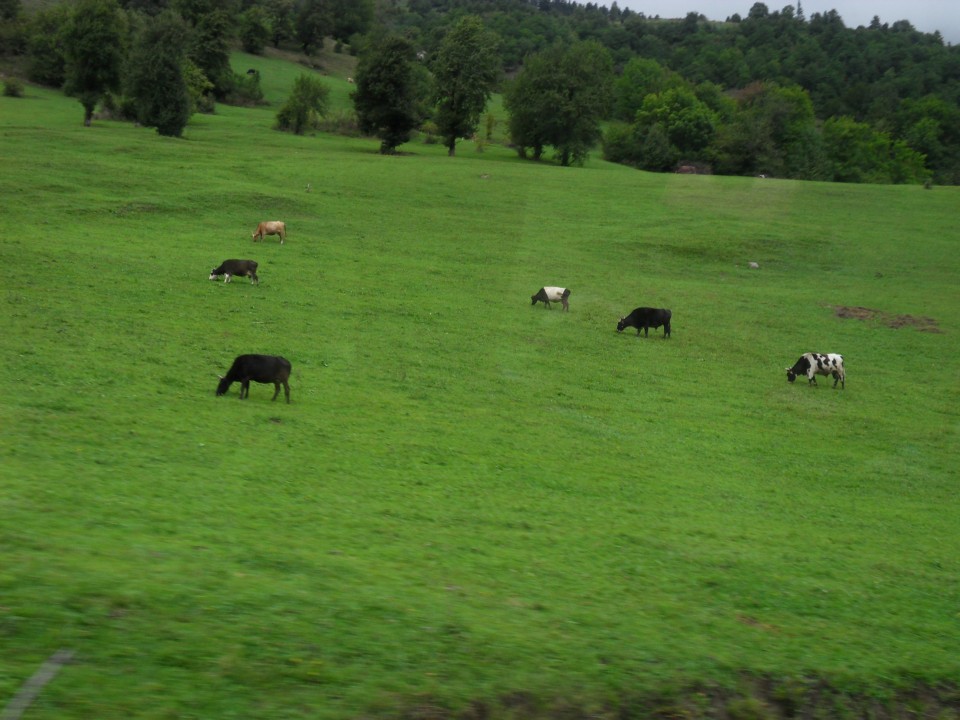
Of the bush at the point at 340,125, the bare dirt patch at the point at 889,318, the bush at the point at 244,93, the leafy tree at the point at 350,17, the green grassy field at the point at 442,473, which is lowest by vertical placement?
the green grassy field at the point at 442,473

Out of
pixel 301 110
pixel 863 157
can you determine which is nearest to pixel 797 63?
pixel 863 157

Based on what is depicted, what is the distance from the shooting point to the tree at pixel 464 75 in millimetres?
71500

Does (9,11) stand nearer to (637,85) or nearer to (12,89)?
(12,89)

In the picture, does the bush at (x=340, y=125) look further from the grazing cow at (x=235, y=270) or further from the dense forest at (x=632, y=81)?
the grazing cow at (x=235, y=270)

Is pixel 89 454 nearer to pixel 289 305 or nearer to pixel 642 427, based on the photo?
pixel 642 427

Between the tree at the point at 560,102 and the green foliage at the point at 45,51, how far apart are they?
3887 centimetres

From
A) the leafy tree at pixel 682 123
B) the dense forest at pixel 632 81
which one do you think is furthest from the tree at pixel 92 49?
the leafy tree at pixel 682 123

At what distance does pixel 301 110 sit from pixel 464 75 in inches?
553

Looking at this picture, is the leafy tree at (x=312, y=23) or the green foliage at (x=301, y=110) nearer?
the green foliage at (x=301, y=110)

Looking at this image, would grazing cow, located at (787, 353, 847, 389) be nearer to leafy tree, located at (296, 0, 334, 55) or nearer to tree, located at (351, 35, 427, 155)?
tree, located at (351, 35, 427, 155)

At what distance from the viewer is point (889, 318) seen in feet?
125

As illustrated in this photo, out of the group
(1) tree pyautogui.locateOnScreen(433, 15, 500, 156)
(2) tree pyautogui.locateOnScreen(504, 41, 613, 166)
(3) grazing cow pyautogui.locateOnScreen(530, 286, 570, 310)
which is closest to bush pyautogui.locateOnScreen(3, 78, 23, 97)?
(1) tree pyautogui.locateOnScreen(433, 15, 500, 156)

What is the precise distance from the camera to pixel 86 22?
61.0 metres

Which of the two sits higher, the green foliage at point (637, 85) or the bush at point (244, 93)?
the green foliage at point (637, 85)
